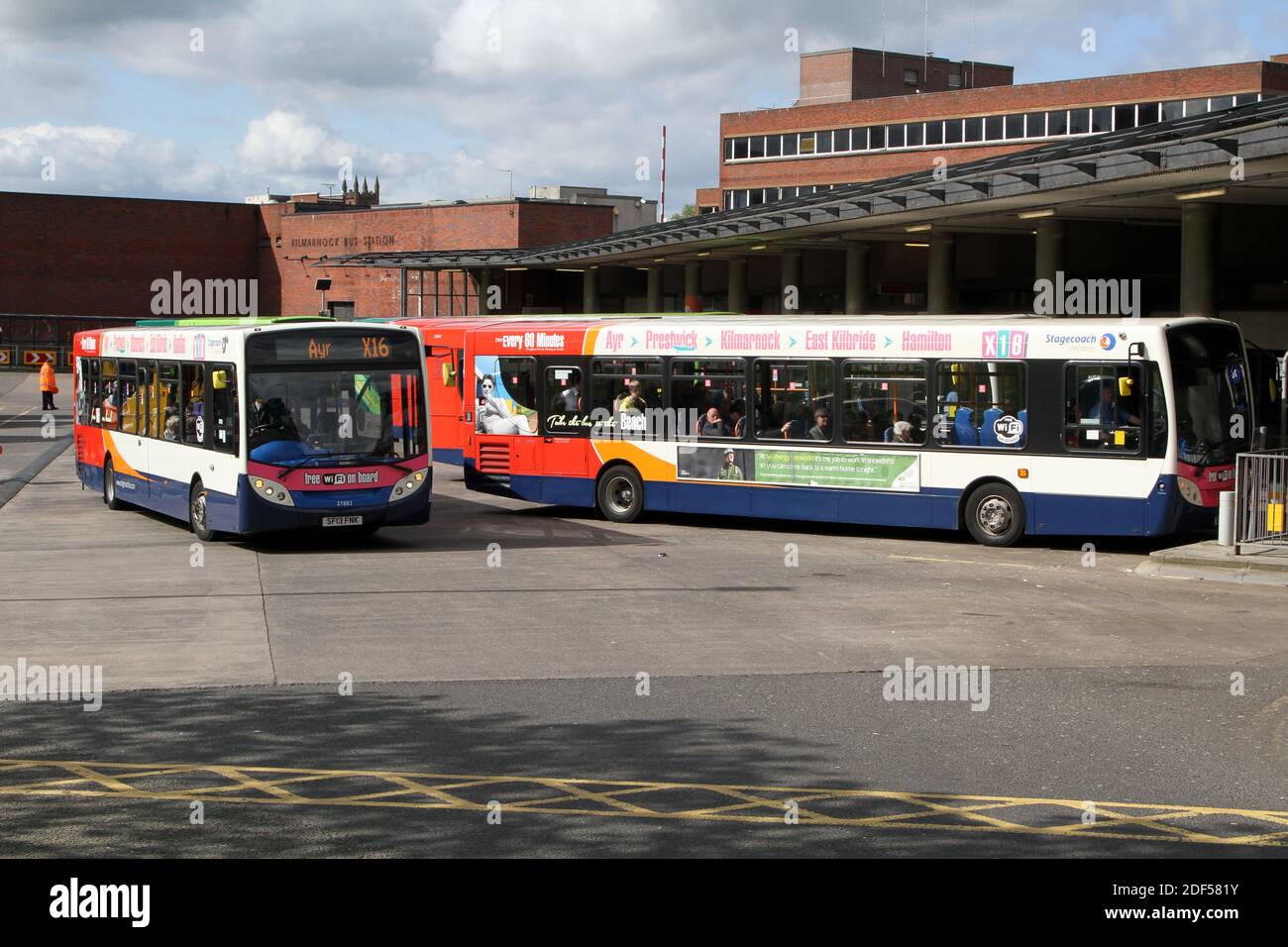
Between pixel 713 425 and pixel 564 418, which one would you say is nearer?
pixel 713 425

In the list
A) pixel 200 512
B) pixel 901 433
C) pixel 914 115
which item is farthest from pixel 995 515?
pixel 914 115

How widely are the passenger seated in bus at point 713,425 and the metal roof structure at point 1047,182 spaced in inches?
295

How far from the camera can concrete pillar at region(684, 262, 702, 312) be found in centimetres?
5109

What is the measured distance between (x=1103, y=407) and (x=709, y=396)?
585cm

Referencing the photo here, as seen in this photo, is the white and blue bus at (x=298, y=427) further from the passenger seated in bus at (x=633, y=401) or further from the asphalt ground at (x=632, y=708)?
the passenger seated in bus at (x=633, y=401)

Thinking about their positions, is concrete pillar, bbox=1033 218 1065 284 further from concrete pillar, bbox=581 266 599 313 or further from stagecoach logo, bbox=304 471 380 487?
concrete pillar, bbox=581 266 599 313

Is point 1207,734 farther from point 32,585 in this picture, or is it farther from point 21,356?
point 21,356

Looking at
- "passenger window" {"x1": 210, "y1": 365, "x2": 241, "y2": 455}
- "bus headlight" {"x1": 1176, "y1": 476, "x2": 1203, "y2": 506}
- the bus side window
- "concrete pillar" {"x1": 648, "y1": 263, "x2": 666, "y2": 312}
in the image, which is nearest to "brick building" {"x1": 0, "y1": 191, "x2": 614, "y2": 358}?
"concrete pillar" {"x1": 648, "y1": 263, "x2": 666, "y2": 312}

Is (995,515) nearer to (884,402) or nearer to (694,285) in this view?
(884,402)

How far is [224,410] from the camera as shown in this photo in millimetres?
19141

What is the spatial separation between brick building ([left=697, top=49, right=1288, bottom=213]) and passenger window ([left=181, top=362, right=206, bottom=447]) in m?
62.7

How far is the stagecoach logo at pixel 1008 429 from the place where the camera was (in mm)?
20016

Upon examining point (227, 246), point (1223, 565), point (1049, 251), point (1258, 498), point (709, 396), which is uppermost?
point (227, 246)
